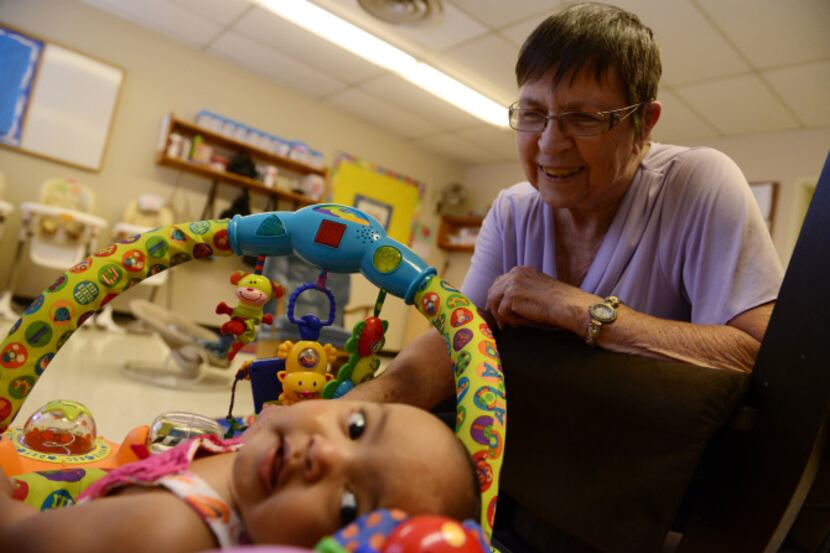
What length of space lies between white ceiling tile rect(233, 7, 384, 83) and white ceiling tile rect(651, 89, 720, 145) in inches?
86.6

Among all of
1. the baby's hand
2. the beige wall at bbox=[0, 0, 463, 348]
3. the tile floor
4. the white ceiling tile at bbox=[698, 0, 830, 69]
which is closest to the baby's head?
the baby's hand

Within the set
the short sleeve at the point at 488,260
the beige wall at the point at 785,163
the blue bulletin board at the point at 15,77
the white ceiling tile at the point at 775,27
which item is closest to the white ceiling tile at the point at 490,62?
the white ceiling tile at the point at 775,27

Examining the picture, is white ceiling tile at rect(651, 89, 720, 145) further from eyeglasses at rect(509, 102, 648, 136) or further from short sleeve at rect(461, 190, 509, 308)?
eyeglasses at rect(509, 102, 648, 136)

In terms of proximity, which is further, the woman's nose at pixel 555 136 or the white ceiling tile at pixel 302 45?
the white ceiling tile at pixel 302 45

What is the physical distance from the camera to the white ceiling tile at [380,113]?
16.3ft

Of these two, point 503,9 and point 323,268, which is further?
point 503,9

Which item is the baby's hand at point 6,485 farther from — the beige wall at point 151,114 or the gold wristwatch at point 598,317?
the beige wall at point 151,114

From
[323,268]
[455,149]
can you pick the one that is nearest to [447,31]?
[455,149]

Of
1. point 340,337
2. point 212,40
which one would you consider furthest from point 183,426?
point 212,40

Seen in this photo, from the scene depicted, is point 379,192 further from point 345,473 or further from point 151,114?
point 345,473

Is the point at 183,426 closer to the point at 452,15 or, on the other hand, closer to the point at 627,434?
the point at 627,434

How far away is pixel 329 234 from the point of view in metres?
0.83

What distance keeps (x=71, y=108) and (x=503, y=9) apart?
3410 mm

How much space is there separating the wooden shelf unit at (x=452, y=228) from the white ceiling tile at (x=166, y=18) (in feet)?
10.5
